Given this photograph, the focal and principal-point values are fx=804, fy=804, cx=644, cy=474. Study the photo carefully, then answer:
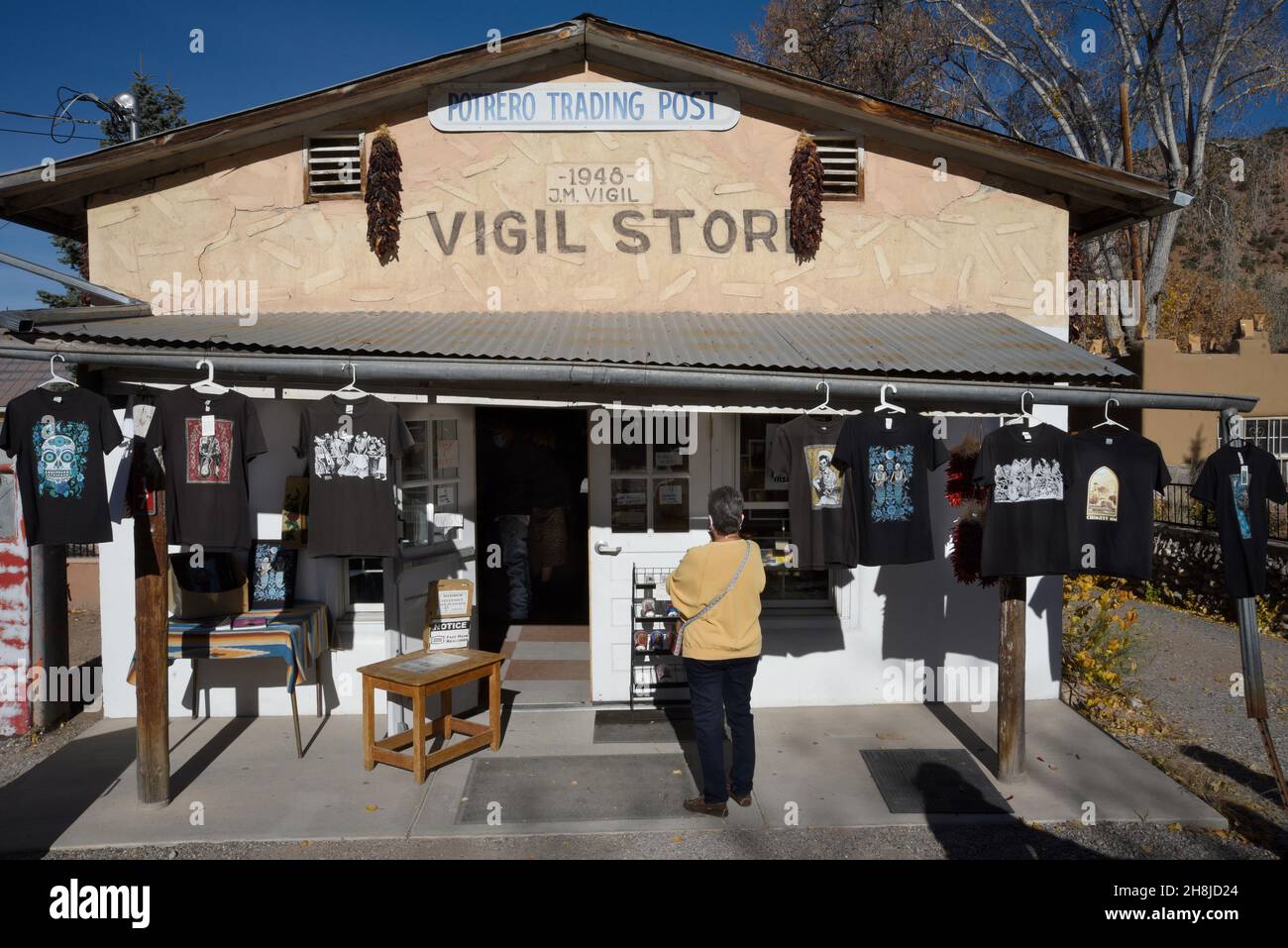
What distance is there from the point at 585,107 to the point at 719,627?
5.07 metres

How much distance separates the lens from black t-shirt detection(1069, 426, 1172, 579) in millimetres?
5430

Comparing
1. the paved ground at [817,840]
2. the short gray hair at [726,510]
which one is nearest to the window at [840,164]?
the short gray hair at [726,510]

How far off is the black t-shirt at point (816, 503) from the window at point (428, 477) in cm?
292

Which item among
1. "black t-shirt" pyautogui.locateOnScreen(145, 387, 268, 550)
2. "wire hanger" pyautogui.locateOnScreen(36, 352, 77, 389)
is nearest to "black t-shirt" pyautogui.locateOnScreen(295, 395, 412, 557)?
"black t-shirt" pyautogui.locateOnScreen(145, 387, 268, 550)

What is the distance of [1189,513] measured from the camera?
12320mm

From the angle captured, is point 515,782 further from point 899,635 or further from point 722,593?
point 899,635

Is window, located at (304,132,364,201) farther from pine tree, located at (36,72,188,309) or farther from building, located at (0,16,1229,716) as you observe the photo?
pine tree, located at (36,72,188,309)

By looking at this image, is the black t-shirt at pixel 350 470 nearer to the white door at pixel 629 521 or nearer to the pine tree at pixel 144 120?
the white door at pixel 629 521

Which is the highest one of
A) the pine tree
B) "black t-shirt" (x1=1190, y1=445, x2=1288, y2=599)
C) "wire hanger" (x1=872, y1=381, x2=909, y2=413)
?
the pine tree

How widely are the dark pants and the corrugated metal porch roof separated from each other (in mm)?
1970

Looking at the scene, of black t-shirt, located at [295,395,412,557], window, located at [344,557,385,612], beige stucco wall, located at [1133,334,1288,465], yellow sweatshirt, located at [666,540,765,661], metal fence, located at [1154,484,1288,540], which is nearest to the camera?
yellow sweatshirt, located at [666,540,765,661]

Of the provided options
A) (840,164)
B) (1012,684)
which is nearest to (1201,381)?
(840,164)

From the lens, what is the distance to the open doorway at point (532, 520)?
32.1ft
